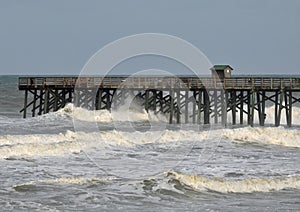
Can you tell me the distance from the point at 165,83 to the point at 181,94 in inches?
58.1

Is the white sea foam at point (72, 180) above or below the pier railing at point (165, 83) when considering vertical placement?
below

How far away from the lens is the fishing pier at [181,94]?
40406 mm

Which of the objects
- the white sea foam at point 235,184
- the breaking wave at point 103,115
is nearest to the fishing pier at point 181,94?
the breaking wave at point 103,115

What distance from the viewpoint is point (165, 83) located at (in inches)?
1673

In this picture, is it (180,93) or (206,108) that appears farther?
(180,93)

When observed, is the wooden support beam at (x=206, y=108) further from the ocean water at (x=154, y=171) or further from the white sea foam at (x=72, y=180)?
the white sea foam at (x=72, y=180)

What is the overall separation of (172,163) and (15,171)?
239 inches

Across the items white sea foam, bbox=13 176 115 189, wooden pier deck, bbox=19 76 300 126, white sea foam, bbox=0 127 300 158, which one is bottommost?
white sea foam, bbox=13 176 115 189

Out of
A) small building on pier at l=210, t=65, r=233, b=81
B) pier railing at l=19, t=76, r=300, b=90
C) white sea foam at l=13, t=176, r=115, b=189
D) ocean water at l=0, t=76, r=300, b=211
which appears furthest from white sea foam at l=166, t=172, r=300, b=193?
small building on pier at l=210, t=65, r=233, b=81

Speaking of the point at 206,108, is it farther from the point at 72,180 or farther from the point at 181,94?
the point at 72,180

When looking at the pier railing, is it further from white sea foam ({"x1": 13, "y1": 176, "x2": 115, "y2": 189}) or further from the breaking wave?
white sea foam ({"x1": 13, "y1": 176, "x2": 115, "y2": 189})

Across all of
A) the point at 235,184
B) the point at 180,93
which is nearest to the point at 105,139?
the point at 235,184

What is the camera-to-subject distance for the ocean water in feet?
53.7

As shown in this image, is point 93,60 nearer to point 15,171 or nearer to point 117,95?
point 15,171
